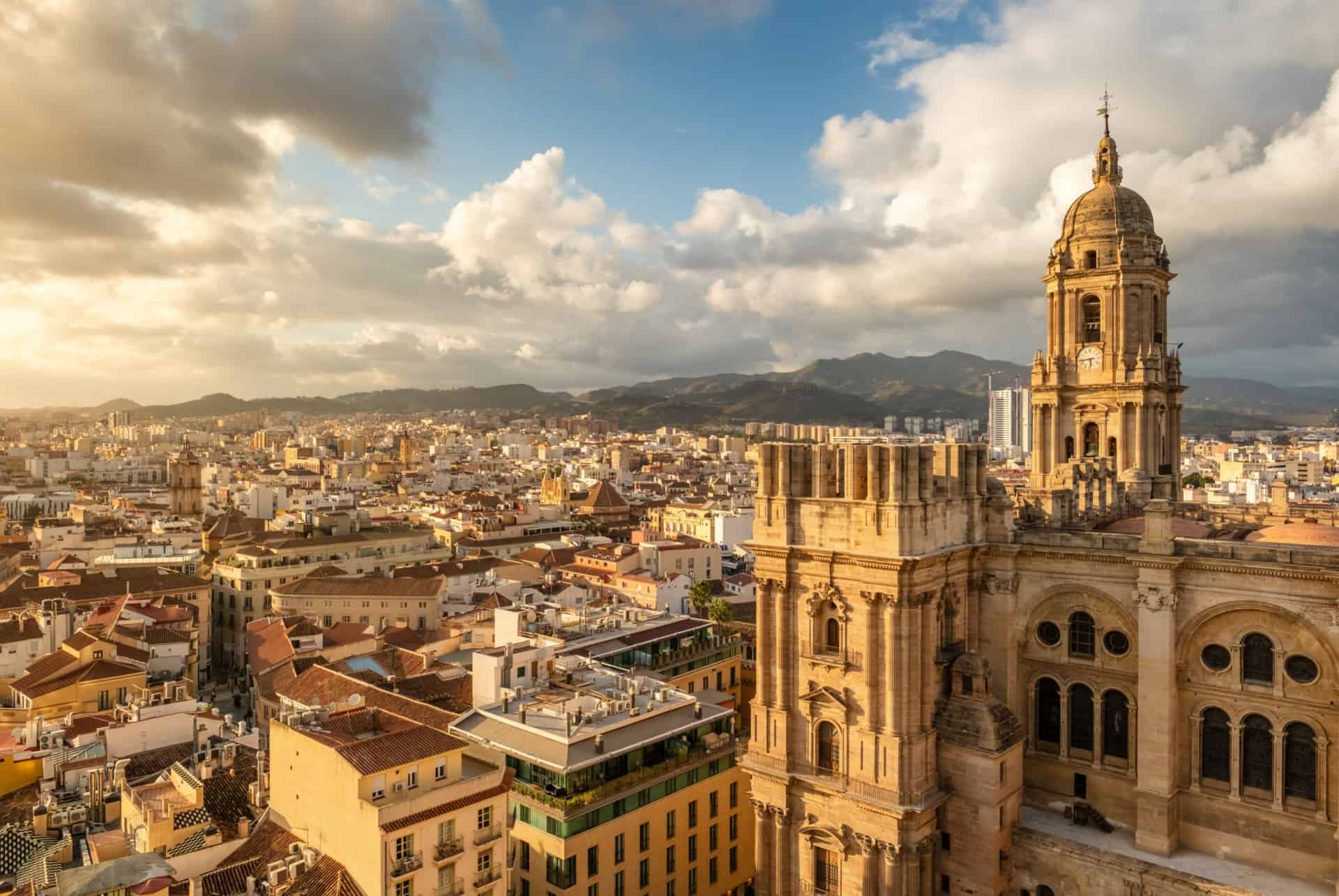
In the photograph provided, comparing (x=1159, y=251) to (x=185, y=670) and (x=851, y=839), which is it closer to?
(x=851, y=839)

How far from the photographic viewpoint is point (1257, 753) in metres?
28.9

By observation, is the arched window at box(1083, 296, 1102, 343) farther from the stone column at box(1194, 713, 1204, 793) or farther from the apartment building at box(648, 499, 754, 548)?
the apartment building at box(648, 499, 754, 548)

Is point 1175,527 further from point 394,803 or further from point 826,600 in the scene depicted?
point 394,803

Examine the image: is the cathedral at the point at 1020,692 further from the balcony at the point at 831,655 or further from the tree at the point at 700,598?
the tree at the point at 700,598

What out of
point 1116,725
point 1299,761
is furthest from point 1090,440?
point 1299,761

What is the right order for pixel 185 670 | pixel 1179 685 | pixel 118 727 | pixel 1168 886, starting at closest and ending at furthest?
1. pixel 1168 886
2. pixel 1179 685
3. pixel 118 727
4. pixel 185 670

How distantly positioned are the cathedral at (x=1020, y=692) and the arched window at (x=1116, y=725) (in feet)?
0.23

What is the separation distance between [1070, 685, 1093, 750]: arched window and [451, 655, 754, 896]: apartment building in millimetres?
15283

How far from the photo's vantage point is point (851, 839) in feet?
100

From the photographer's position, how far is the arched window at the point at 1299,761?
2788 centimetres

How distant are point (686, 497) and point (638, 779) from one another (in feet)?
384

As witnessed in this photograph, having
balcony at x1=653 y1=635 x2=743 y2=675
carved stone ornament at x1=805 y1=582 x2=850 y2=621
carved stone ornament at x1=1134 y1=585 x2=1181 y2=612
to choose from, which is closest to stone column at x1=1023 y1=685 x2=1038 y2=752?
carved stone ornament at x1=1134 y1=585 x2=1181 y2=612

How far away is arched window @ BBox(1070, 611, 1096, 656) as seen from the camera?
1262 inches

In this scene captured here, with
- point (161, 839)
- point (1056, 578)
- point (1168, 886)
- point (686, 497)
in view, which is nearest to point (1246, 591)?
point (1056, 578)
